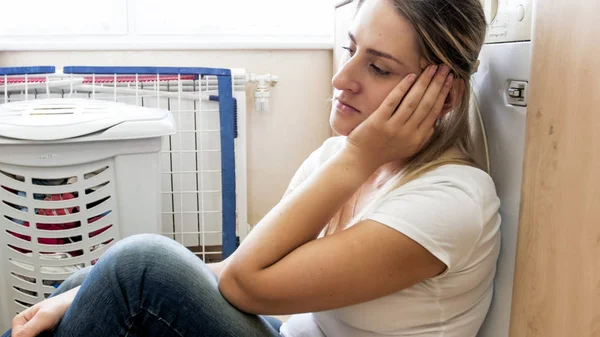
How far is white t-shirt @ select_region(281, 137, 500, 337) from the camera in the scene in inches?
29.1

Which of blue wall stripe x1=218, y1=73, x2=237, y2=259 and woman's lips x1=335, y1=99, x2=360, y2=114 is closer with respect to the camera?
woman's lips x1=335, y1=99, x2=360, y2=114

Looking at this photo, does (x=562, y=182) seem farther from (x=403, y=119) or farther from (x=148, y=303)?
(x=148, y=303)

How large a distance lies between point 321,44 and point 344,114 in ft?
4.27

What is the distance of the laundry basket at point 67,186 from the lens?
A: 1339 mm

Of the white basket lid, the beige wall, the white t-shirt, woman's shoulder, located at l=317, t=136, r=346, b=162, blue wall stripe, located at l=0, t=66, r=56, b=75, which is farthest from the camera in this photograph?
the beige wall

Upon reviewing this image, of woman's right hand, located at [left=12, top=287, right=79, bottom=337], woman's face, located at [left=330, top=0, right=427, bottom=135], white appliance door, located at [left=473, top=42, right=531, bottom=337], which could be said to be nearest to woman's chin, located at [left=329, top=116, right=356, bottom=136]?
woman's face, located at [left=330, top=0, right=427, bottom=135]

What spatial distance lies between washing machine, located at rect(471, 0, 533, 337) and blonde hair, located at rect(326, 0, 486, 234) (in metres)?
0.04

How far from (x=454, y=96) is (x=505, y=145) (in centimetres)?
11

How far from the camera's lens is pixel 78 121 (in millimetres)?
1345

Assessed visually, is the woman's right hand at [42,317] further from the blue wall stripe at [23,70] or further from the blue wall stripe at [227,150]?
the blue wall stripe at [23,70]

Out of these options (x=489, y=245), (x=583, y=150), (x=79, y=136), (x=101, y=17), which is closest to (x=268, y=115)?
(x=101, y=17)

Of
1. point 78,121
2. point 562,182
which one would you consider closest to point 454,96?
point 562,182

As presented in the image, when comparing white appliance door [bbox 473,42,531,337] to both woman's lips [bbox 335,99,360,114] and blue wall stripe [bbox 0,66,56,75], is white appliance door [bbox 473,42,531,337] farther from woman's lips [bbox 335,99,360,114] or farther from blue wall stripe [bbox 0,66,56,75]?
blue wall stripe [bbox 0,66,56,75]

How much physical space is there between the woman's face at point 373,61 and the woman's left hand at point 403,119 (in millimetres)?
25
